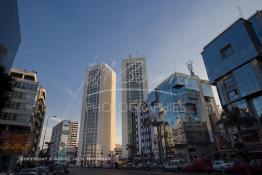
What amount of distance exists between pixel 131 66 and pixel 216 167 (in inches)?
5374

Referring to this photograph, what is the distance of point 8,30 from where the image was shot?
4350cm

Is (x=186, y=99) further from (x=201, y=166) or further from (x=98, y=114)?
(x=98, y=114)

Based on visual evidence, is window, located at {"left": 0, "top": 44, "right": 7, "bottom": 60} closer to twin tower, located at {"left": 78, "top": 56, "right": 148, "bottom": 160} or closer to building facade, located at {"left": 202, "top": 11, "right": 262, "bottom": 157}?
building facade, located at {"left": 202, "top": 11, "right": 262, "bottom": 157}

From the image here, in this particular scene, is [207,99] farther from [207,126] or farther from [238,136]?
[238,136]

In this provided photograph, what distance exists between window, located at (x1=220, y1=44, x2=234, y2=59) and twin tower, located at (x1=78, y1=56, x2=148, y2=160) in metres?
84.7

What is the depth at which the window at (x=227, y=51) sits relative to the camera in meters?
63.2

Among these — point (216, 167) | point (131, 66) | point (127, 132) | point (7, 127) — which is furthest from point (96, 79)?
point (216, 167)

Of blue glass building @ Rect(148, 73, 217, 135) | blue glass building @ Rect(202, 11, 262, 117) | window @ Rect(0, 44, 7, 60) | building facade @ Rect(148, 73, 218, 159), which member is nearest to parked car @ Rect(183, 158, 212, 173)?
blue glass building @ Rect(202, 11, 262, 117)

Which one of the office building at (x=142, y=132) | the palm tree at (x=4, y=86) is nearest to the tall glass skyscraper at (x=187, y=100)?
the office building at (x=142, y=132)

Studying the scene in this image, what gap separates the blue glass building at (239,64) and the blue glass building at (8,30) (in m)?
61.1

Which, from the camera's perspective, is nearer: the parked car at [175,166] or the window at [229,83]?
the parked car at [175,166]

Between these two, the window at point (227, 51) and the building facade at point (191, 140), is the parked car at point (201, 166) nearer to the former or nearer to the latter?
the window at point (227, 51)

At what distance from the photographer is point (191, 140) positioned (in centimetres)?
8088

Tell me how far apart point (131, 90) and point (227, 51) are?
3818 inches
